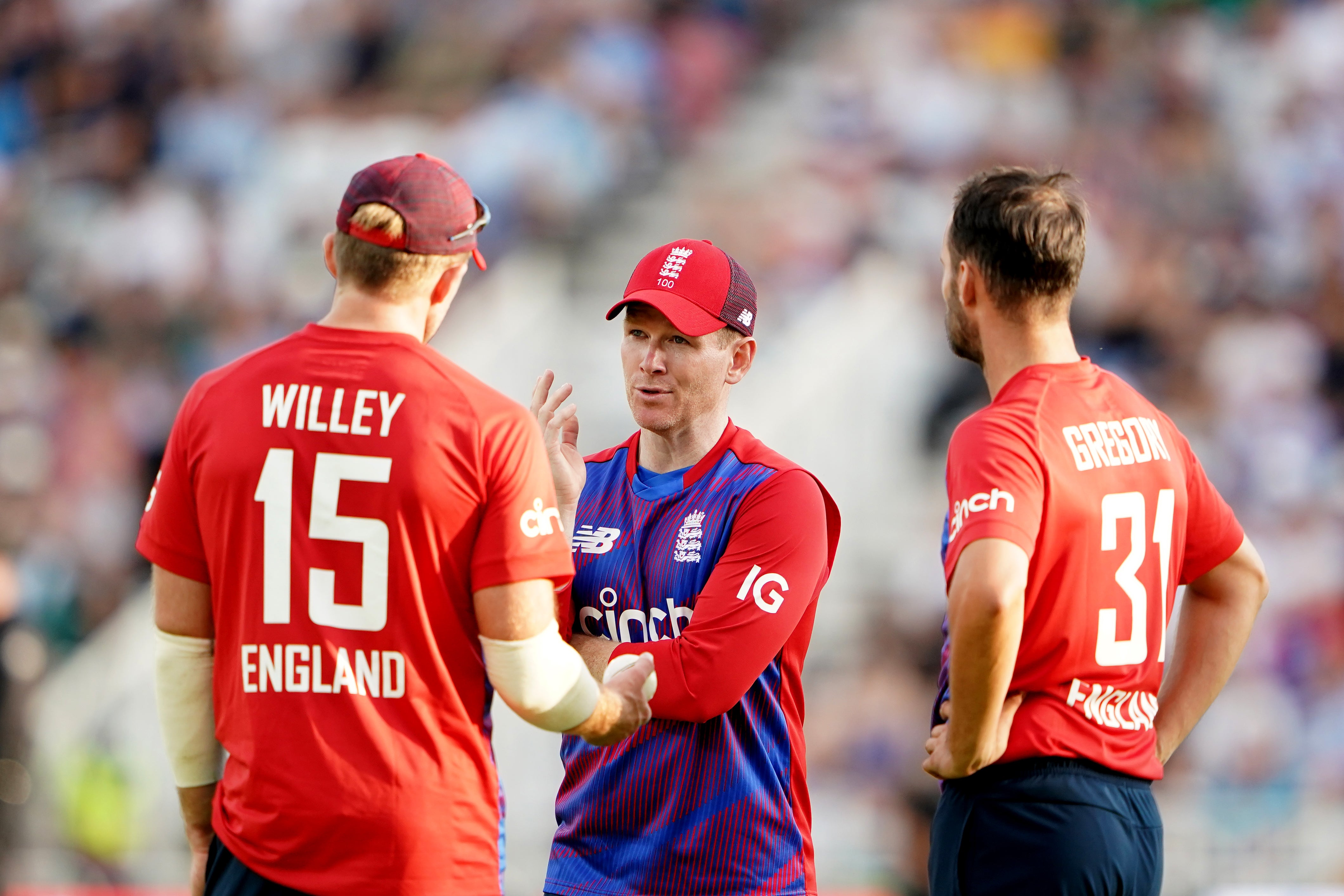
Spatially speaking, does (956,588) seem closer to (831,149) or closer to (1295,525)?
(1295,525)

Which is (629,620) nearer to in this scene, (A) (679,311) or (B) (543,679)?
(B) (543,679)

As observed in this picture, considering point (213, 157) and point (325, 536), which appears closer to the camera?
point (325, 536)

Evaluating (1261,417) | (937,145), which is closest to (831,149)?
(937,145)

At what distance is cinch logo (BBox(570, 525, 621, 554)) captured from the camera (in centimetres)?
358

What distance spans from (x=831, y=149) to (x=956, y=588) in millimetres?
8708

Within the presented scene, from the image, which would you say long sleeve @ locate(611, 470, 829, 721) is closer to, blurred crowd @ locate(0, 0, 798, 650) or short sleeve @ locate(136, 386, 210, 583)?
short sleeve @ locate(136, 386, 210, 583)

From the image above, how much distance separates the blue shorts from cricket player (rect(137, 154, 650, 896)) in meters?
0.94

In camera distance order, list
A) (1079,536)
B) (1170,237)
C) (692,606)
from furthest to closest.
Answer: (1170,237), (692,606), (1079,536)

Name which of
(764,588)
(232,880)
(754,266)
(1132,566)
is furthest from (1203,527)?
(754,266)

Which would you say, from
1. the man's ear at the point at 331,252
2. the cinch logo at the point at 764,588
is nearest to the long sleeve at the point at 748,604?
the cinch logo at the point at 764,588

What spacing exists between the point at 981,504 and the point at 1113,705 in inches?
22.1

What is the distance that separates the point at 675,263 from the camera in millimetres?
3672

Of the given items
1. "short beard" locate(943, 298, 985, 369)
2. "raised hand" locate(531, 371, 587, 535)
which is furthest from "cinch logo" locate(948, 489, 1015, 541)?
"raised hand" locate(531, 371, 587, 535)

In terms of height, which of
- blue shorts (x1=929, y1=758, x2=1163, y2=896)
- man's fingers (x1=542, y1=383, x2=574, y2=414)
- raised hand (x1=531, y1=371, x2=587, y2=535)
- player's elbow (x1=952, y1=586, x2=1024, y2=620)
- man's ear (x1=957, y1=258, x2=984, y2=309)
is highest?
man's ear (x1=957, y1=258, x2=984, y2=309)
